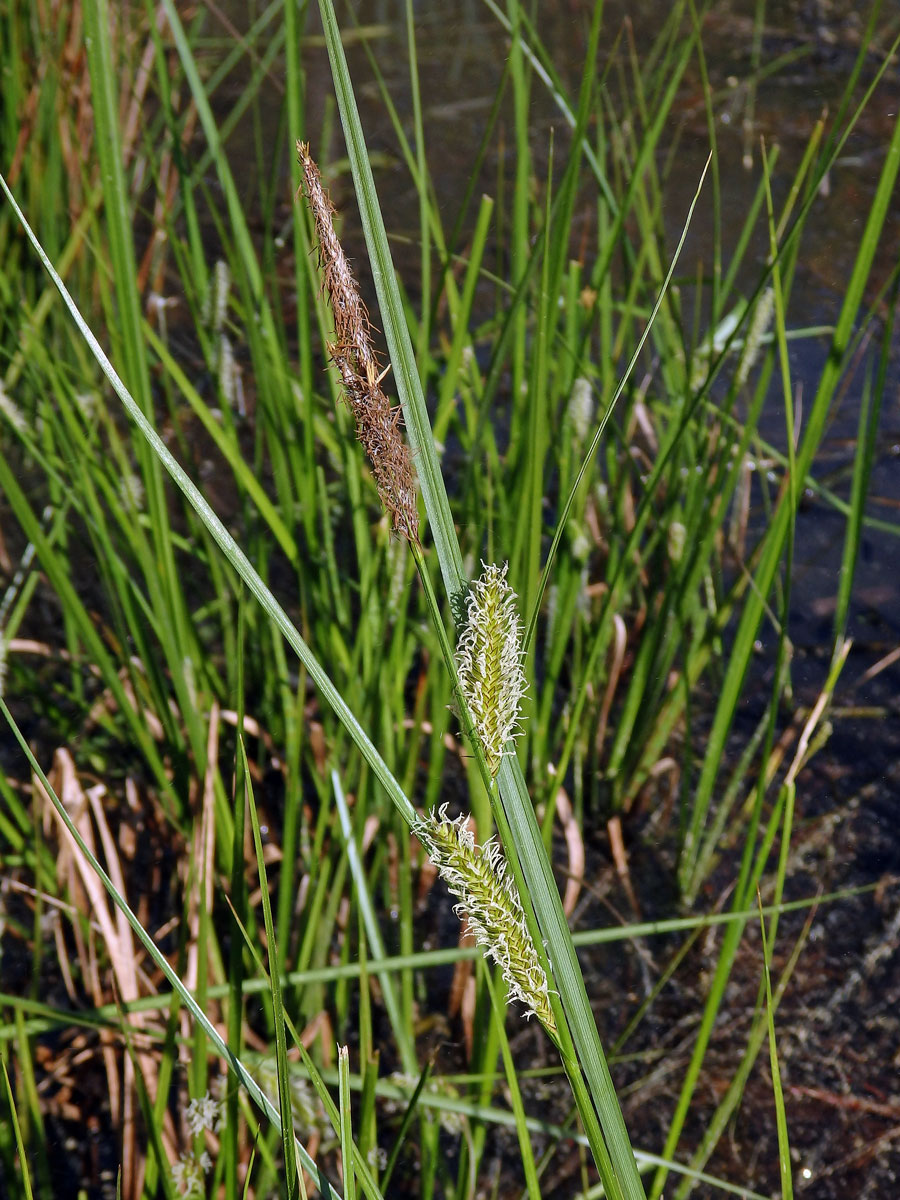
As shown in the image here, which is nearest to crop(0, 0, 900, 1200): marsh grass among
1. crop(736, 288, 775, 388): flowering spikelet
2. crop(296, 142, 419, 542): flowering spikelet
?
crop(736, 288, 775, 388): flowering spikelet

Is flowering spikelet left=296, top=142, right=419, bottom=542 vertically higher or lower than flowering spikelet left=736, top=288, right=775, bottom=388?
higher

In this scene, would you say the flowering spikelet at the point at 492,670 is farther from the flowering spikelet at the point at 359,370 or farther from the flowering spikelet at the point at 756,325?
the flowering spikelet at the point at 756,325

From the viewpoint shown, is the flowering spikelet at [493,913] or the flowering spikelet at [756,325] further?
the flowering spikelet at [756,325]

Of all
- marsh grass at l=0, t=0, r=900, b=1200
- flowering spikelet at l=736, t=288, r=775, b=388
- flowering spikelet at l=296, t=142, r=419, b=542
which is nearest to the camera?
flowering spikelet at l=296, t=142, r=419, b=542

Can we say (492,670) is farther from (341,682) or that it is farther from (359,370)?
(341,682)

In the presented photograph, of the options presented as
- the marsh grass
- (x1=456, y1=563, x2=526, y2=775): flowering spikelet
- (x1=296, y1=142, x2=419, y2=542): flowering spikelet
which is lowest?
the marsh grass

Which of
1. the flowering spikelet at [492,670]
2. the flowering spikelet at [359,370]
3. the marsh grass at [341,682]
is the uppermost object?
the flowering spikelet at [359,370]

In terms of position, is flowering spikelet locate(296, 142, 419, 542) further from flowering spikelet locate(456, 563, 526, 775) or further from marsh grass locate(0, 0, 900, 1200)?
marsh grass locate(0, 0, 900, 1200)

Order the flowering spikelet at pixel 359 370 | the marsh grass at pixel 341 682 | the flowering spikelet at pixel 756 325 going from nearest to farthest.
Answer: the flowering spikelet at pixel 359 370, the marsh grass at pixel 341 682, the flowering spikelet at pixel 756 325

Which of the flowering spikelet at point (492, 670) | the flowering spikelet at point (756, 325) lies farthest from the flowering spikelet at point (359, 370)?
the flowering spikelet at point (756, 325)
